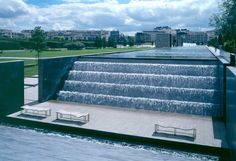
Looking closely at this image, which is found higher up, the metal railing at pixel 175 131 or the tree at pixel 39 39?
the tree at pixel 39 39

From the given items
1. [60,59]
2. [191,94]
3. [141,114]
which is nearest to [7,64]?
[60,59]

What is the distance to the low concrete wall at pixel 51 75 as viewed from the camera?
18.5 m

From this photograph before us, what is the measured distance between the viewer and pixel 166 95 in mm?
16438

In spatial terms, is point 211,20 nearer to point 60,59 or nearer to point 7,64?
point 60,59

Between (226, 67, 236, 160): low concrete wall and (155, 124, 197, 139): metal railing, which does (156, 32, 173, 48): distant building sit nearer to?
(155, 124, 197, 139): metal railing

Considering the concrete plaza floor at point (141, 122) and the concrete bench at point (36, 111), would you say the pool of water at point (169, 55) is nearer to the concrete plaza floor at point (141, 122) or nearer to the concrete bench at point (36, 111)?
the concrete plaza floor at point (141, 122)

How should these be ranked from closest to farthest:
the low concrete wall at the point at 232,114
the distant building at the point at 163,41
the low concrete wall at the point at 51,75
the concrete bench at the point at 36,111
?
the low concrete wall at the point at 232,114 < the concrete bench at the point at 36,111 < the low concrete wall at the point at 51,75 < the distant building at the point at 163,41

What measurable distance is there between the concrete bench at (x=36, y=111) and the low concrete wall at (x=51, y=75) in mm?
2803

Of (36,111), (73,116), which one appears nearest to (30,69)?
(36,111)

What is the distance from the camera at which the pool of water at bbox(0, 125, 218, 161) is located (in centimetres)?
1048

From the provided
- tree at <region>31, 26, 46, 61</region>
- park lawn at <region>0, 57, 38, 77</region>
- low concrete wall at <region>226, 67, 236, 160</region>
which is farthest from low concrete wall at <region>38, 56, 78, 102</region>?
tree at <region>31, 26, 46, 61</region>

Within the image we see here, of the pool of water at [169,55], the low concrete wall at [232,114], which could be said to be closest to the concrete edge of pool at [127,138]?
the low concrete wall at [232,114]

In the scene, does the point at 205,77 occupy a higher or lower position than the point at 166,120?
higher

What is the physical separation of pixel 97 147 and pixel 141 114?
13.7 feet
